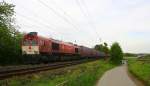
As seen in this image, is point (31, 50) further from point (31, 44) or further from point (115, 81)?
point (115, 81)

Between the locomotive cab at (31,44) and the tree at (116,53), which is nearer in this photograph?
the locomotive cab at (31,44)

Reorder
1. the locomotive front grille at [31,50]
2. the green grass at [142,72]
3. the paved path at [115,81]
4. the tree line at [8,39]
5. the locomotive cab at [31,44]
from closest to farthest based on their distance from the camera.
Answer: the paved path at [115,81]
the green grass at [142,72]
the locomotive front grille at [31,50]
the locomotive cab at [31,44]
the tree line at [8,39]

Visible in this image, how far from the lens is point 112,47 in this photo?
103500mm

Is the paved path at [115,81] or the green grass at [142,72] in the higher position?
the green grass at [142,72]

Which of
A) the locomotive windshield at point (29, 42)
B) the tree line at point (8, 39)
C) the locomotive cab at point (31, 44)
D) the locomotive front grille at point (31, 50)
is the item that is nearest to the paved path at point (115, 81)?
the locomotive front grille at point (31, 50)

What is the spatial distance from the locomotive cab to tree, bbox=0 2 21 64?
43.5 ft

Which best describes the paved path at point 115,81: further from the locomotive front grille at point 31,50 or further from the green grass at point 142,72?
the locomotive front grille at point 31,50

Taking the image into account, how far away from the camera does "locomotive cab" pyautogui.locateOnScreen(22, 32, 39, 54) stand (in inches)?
1444

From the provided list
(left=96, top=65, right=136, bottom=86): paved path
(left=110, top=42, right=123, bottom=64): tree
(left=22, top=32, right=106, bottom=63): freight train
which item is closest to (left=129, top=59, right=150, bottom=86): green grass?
(left=96, top=65, right=136, bottom=86): paved path

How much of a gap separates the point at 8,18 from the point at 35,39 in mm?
23833

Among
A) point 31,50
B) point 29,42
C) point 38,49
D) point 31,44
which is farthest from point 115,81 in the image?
point 29,42

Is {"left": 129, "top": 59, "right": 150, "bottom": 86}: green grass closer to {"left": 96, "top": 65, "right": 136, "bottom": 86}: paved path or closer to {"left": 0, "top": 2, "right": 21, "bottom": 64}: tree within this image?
{"left": 96, "top": 65, "right": 136, "bottom": 86}: paved path

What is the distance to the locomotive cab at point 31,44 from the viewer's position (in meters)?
36.7

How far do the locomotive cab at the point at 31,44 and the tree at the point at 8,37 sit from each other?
13.3 meters
